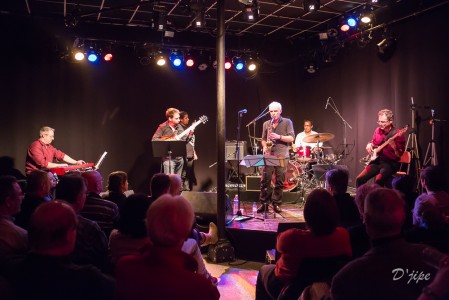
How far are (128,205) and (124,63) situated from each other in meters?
8.76

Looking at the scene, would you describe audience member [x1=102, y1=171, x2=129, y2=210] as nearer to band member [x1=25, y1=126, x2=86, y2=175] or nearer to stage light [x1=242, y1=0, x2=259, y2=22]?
stage light [x1=242, y1=0, x2=259, y2=22]

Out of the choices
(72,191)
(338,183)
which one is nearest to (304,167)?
(338,183)

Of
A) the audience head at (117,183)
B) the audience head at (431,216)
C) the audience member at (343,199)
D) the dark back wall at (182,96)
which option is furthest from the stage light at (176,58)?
the audience head at (431,216)

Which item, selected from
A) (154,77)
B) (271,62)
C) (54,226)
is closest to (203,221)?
(54,226)

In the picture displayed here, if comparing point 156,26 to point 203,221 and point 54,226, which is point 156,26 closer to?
point 203,221

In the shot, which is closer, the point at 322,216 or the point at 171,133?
the point at 322,216

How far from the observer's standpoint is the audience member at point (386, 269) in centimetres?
201

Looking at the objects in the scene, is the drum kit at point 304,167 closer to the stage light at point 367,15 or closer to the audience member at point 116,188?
the stage light at point 367,15

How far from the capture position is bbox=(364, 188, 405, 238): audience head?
2.14 metres

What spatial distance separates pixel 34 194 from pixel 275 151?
15.6 feet

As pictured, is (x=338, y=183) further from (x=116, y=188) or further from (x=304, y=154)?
(x=304, y=154)

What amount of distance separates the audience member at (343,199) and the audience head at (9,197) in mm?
2635

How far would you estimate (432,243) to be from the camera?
2.97m

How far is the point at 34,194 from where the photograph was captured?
400cm
